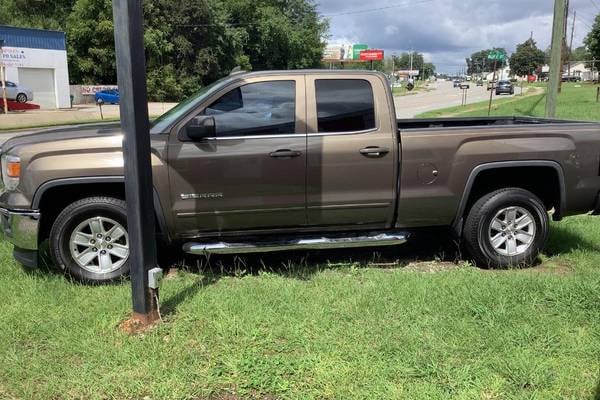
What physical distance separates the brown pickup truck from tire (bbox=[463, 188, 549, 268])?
0.01 meters

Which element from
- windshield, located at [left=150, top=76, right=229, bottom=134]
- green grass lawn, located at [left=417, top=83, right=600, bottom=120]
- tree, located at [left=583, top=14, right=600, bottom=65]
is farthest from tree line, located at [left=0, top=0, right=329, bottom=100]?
windshield, located at [left=150, top=76, right=229, bottom=134]

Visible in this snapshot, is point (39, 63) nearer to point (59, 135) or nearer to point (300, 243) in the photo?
point (59, 135)

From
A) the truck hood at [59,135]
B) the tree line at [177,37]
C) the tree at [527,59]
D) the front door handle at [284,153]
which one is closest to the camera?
the truck hood at [59,135]

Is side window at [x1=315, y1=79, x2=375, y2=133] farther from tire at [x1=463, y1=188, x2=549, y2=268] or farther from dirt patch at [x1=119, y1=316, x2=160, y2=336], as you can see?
dirt patch at [x1=119, y1=316, x2=160, y2=336]

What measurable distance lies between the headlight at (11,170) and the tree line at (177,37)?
4647 cm

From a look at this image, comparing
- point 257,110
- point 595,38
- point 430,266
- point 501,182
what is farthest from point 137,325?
point 595,38

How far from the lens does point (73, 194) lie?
5.05m

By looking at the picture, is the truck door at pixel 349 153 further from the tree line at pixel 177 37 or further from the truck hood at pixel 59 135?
the tree line at pixel 177 37

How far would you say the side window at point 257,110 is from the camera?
5078 mm

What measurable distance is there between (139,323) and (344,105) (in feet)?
8.60

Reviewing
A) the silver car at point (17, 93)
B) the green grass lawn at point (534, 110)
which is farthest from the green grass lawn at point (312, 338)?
the silver car at point (17, 93)

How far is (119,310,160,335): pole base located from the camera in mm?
3947

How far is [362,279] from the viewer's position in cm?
509

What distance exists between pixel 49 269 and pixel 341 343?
2.98 meters
